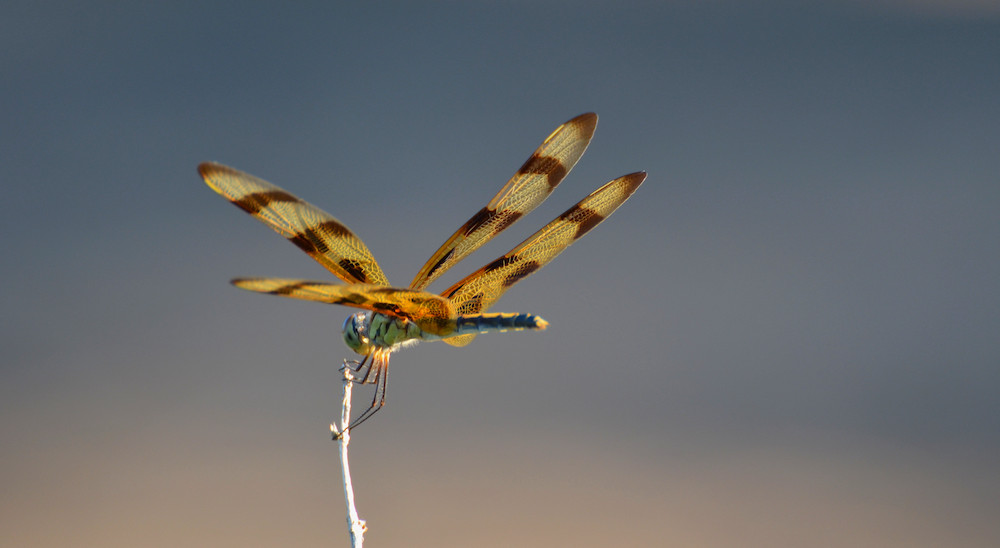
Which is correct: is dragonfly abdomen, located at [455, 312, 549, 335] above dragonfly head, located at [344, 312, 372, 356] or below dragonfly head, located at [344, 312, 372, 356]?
below

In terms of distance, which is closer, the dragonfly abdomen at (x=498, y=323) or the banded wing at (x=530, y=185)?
the dragonfly abdomen at (x=498, y=323)

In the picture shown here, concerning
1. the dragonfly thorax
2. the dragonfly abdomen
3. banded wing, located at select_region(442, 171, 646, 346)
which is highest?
banded wing, located at select_region(442, 171, 646, 346)

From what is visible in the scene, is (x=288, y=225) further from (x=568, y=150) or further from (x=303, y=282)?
(x=568, y=150)

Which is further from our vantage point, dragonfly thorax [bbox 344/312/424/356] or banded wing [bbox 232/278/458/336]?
dragonfly thorax [bbox 344/312/424/356]

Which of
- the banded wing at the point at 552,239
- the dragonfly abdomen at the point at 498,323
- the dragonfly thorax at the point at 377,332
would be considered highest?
the banded wing at the point at 552,239

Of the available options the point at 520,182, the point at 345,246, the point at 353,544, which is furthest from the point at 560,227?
the point at 353,544

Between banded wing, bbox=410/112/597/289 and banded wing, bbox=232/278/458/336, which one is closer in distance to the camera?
banded wing, bbox=232/278/458/336
